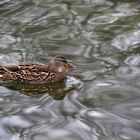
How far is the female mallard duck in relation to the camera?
23.8 feet

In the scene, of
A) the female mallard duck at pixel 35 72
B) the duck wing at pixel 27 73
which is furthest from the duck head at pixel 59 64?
the duck wing at pixel 27 73

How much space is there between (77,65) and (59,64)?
0.42 metres

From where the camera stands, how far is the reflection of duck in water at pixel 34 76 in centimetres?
721

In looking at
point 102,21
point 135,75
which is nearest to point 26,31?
point 102,21

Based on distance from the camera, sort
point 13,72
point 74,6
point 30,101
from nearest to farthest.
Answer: point 30,101 < point 13,72 < point 74,6

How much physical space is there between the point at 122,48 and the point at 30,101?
2190 mm

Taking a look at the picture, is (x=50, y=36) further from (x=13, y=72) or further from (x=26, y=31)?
(x=13, y=72)

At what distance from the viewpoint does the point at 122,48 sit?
823 centimetres

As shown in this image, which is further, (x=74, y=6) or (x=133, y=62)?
(x=74, y=6)

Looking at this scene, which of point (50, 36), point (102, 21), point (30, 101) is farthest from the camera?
point (102, 21)

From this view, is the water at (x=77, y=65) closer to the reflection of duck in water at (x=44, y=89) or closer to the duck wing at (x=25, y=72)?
the reflection of duck in water at (x=44, y=89)

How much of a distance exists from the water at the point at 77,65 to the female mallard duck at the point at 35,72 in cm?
15

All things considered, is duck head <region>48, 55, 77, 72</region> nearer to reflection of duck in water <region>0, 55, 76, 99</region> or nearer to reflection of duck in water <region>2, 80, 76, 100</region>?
reflection of duck in water <region>0, 55, 76, 99</region>

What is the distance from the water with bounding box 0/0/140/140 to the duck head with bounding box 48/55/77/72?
0.49 feet
